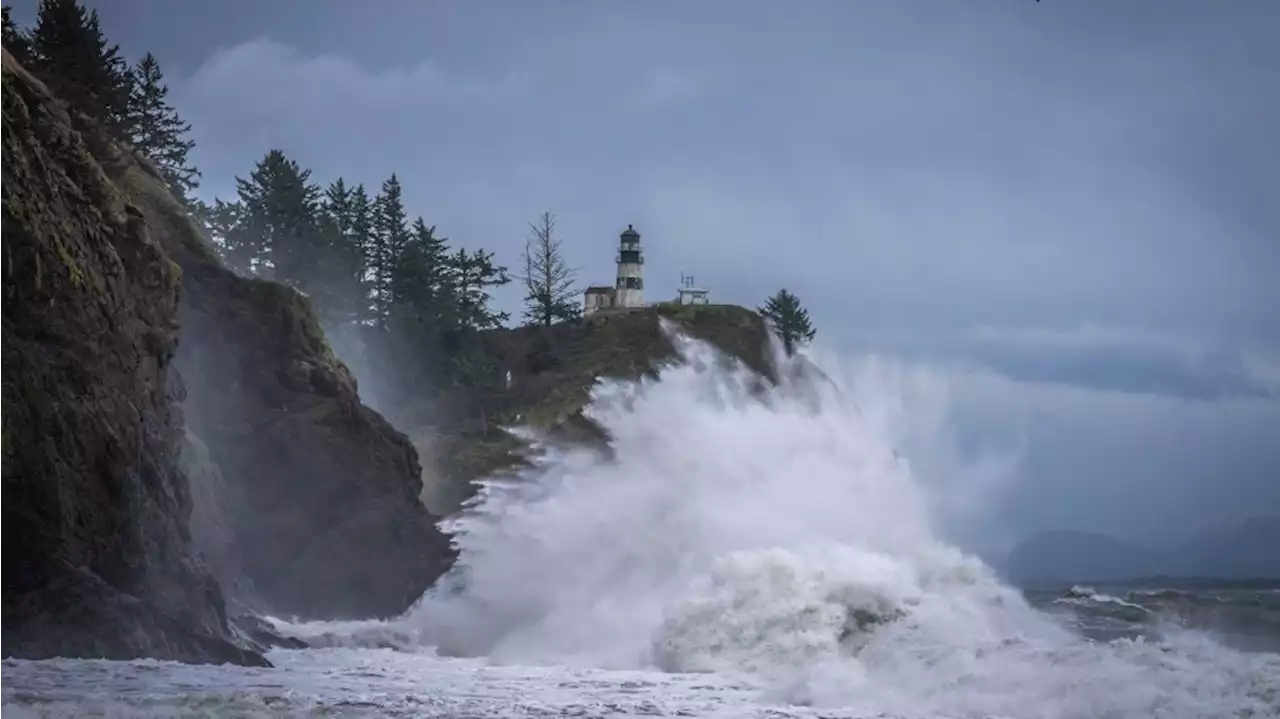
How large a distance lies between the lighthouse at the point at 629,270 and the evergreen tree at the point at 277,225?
75.5ft

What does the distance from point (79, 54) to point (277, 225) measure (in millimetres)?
19561

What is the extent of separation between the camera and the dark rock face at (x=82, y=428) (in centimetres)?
2112

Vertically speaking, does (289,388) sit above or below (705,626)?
above

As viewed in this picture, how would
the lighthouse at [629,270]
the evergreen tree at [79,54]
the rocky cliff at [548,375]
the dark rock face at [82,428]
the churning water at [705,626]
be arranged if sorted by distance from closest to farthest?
1. the churning water at [705,626]
2. the dark rock face at [82,428]
3. the evergreen tree at [79,54]
4. the rocky cliff at [548,375]
5. the lighthouse at [629,270]

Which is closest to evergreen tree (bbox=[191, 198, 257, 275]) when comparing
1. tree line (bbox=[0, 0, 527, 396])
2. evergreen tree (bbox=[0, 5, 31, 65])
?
tree line (bbox=[0, 0, 527, 396])

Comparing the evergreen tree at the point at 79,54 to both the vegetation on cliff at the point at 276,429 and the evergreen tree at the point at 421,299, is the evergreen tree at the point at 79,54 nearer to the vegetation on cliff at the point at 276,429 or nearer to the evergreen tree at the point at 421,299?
the vegetation on cliff at the point at 276,429

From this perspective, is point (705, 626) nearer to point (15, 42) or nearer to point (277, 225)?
point (15, 42)

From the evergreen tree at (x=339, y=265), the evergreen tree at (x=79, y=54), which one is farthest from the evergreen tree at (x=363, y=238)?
the evergreen tree at (x=79, y=54)

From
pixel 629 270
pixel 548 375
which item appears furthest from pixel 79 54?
pixel 629 270

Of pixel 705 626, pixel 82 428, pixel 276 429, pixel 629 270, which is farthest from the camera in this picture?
pixel 629 270

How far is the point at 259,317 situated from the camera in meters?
38.4

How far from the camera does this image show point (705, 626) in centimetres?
2625

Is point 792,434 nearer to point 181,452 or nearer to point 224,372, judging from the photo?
point 224,372

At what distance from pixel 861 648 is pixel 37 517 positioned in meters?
12.5
